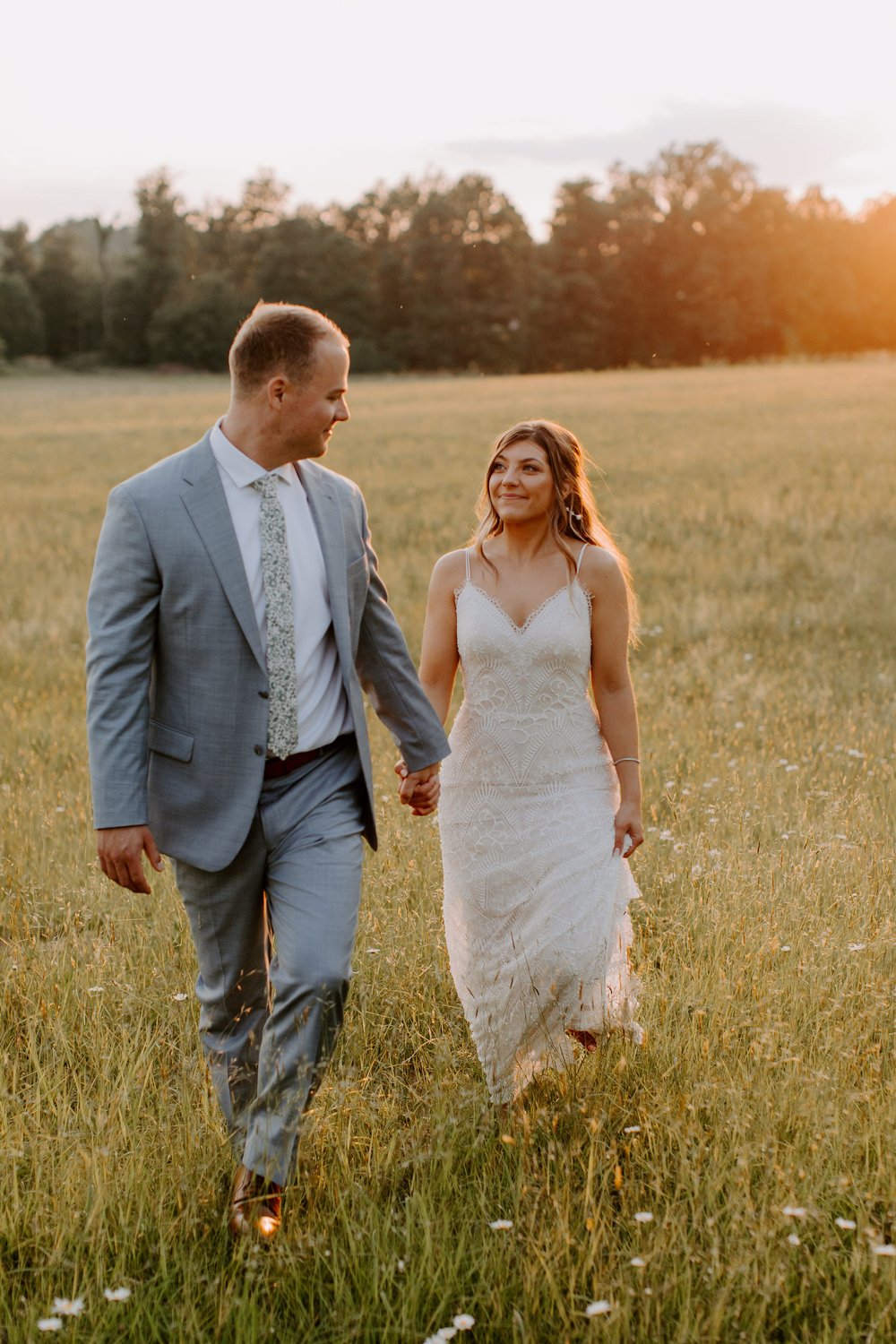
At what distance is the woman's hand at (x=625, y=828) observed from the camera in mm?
4117

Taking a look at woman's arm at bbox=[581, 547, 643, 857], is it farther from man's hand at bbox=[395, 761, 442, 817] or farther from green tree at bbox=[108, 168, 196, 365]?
green tree at bbox=[108, 168, 196, 365]

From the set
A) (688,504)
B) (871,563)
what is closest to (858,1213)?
(871,563)

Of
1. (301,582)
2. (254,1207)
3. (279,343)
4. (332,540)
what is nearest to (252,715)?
(301,582)

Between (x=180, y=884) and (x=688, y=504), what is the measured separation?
47.3 feet

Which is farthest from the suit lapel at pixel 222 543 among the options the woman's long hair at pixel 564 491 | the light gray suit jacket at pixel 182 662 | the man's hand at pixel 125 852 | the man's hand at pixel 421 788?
the woman's long hair at pixel 564 491

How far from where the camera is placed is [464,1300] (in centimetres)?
298

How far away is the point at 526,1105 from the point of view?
3811 mm

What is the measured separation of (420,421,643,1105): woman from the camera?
3.97 meters

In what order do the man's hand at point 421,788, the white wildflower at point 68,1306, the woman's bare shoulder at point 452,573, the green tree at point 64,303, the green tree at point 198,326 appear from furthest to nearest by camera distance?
the green tree at point 64,303 < the green tree at point 198,326 < the woman's bare shoulder at point 452,573 < the man's hand at point 421,788 < the white wildflower at point 68,1306

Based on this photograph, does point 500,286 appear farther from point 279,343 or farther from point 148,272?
point 279,343

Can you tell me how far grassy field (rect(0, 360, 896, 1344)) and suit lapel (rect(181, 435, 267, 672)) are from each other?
4.44ft

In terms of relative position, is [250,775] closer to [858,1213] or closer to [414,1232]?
[414,1232]

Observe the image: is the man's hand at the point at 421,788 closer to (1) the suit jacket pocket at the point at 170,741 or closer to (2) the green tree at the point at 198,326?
(1) the suit jacket pocket at the point at 170,741

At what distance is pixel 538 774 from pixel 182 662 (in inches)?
47.9
